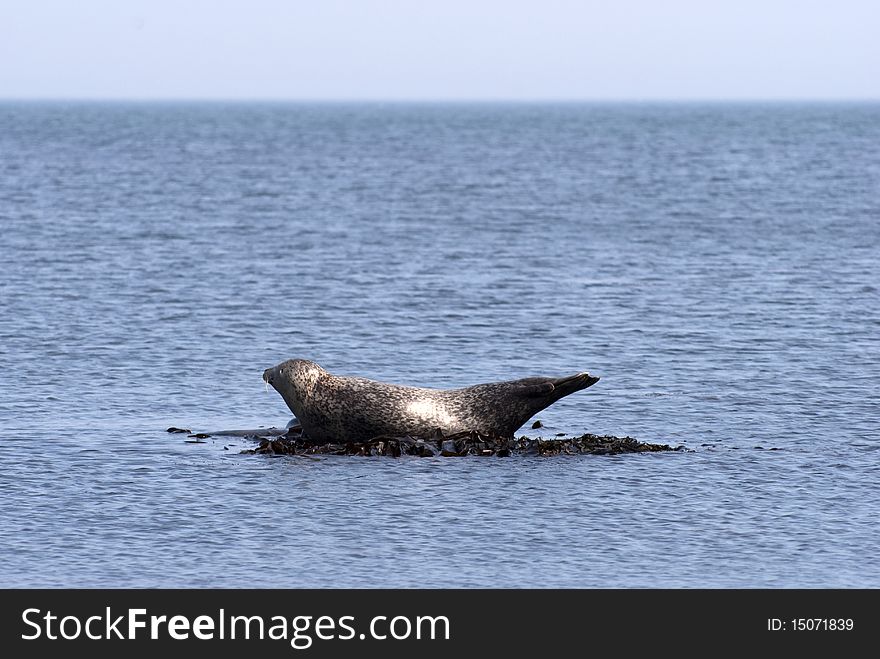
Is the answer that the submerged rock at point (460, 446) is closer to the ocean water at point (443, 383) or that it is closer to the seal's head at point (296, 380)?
the ocean water at point (443, 383)

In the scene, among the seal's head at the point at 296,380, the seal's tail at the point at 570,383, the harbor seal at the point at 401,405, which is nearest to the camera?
the harbor seal at the point at 401,405

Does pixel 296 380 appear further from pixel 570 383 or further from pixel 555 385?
pixel 570 383

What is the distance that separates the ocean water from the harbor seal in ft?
3.60

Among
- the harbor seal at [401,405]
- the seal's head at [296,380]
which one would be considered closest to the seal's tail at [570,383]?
the harbor seal at [401,405]

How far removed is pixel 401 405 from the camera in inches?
993

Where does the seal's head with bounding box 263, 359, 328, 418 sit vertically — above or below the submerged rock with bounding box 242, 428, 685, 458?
above

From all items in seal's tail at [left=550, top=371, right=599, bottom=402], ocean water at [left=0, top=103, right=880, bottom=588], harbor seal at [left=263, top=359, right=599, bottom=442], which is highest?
seal's tail at [left=550, top=371, right=599, bottom=402]

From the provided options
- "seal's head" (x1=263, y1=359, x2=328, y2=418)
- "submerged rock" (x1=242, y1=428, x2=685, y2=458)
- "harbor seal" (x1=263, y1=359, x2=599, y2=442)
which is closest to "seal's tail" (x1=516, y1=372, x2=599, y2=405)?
"harbor seal" (x1=263, y1=359, x2=599, y2=442)

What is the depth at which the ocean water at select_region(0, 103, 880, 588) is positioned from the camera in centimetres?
1925

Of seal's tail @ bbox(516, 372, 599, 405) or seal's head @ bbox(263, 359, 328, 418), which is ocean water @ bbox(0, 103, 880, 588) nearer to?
seal's head @ bbox(263, 359, 328, 418)

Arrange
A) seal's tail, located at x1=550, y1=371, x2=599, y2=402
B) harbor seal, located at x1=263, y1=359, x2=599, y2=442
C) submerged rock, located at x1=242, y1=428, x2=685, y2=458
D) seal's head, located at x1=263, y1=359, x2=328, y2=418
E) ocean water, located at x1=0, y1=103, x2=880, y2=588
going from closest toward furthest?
ocean water, located at x1=0, y1=103, x2=880, y2=588, submerged rock, located at x1=242, y1=428, x2=685, y2=458, harbor seal, located at x1=263, y1=359, x2=599, y2=442, seal's head, located at x1=263, y1=359, x2=328, y2=418, seal's tail, located at x1=550, y1=371, x2=599, y2=402

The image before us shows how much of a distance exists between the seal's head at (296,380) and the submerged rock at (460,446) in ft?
2.06

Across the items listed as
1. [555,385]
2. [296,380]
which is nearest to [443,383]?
[555,385]

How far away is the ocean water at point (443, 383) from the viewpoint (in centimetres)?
1925
